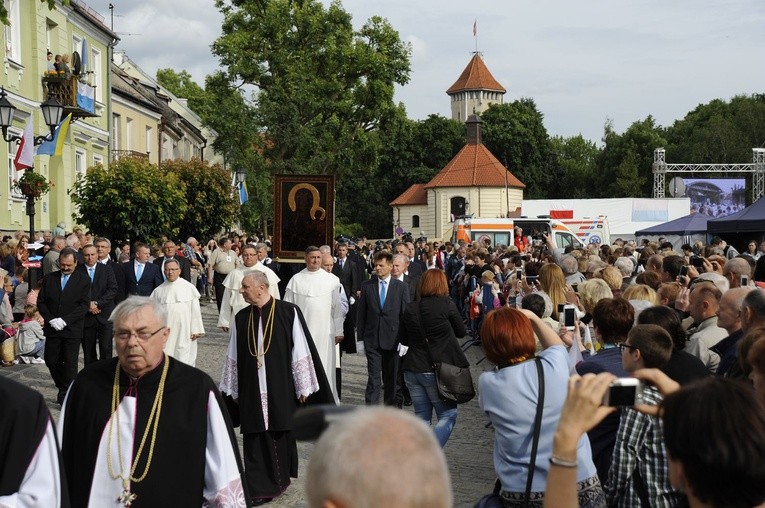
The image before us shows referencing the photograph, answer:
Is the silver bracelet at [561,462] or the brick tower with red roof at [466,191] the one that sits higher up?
the brick tower with red roof at [466,191]

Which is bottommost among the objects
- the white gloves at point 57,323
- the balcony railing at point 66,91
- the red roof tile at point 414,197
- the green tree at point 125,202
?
the white gloves at point 57,323

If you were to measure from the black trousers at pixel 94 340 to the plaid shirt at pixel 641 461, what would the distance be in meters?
10.2

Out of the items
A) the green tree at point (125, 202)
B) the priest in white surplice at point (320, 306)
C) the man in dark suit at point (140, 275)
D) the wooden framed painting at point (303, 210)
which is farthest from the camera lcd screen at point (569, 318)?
the green tree at point (125, 202)

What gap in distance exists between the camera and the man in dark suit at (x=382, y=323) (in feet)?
39.5

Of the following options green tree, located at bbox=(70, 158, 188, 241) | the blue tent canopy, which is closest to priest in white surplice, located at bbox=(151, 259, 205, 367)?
green tree, located at bbox=(70, 158, 188, 241)

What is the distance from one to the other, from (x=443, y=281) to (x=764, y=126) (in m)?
77.8

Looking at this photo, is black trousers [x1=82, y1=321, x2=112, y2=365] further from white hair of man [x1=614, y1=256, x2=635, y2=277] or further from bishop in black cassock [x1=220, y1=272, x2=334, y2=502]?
white hair of man [x1=614, y1=256, x2=635, y2=277]

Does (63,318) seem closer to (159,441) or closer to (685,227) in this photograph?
(159,441)

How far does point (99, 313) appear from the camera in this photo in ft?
44.3

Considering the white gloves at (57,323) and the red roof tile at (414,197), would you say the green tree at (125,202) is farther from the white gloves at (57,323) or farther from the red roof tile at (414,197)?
the red roof tile at (414,197)

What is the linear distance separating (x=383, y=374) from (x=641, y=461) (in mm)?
8022

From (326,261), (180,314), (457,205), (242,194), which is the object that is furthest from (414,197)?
(180,314)

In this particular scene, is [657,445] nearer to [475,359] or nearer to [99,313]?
[99,313]

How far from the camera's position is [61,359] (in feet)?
42.2
